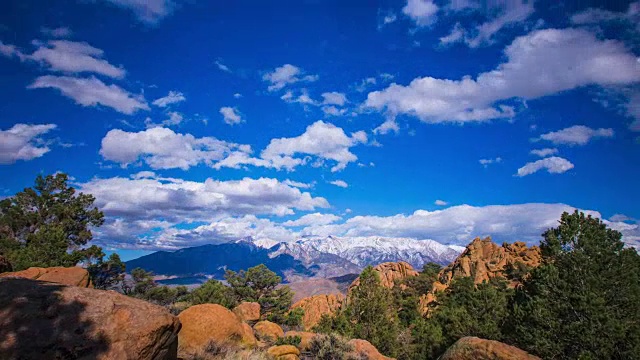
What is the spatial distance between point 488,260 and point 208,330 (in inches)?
3925

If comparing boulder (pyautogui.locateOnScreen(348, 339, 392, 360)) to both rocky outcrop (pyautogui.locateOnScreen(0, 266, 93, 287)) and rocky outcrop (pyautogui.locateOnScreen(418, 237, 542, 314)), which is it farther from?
rocky outcrop (pyautogui.locateOnScreen(418, 237, 542, 314))

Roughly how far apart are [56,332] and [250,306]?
30504 mm

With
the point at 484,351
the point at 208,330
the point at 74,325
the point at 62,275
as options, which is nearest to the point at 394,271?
the point at 484,351

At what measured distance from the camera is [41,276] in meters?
20.3

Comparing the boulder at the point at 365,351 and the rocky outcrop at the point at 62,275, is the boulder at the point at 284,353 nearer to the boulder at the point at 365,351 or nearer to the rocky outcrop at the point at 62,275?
the boulder at the point at 365,351

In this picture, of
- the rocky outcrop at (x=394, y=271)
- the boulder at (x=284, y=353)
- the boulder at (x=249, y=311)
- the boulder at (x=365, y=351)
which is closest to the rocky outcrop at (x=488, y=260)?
the rocky outcrop at (x=394, y=271)

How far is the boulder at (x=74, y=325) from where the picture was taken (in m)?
6.67

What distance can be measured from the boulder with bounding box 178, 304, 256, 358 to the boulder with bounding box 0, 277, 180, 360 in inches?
283

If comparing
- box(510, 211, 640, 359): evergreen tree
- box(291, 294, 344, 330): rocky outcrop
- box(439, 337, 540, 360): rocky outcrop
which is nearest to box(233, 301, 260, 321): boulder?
box(439, 337, 540, 360): rocky outcrop

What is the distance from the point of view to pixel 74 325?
7.17 metres

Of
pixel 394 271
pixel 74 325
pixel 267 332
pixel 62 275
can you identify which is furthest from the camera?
pixel 394 271

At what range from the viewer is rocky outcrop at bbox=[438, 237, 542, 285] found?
85.2 metres

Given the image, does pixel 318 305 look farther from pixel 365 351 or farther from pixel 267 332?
pixel 365 351

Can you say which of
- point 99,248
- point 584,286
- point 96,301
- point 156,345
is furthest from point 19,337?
point 99,248
